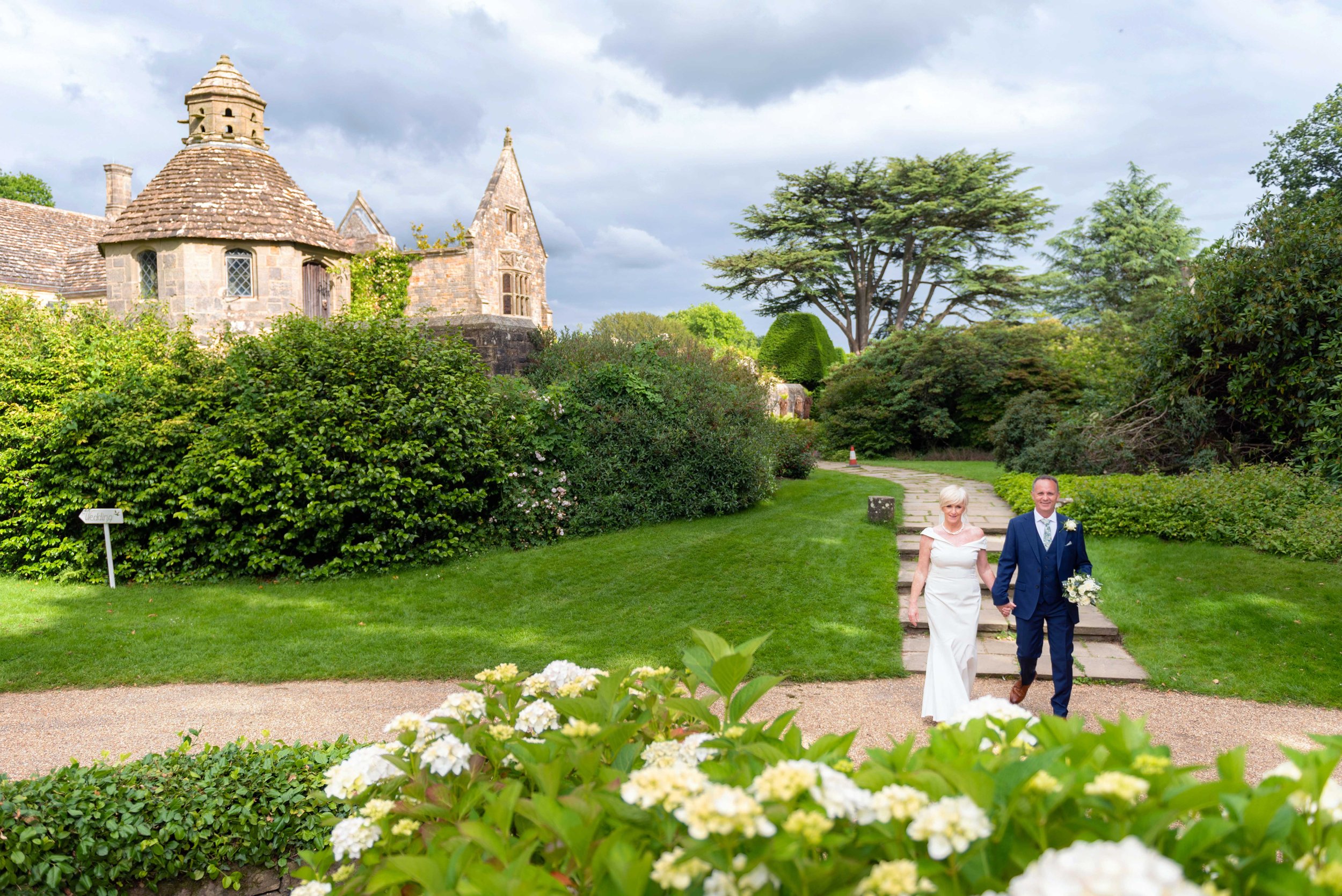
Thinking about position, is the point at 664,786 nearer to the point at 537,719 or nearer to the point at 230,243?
the point at 537,719

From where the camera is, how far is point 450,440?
36.5ft

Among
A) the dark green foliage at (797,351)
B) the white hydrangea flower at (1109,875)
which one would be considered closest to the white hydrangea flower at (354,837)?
the white hydrangea flower at (1109,875)

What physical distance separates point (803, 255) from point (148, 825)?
100 feet

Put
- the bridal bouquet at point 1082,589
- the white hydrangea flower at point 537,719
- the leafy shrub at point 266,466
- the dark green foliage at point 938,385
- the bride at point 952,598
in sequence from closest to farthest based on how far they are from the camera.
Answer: the white hydrangea flower at point 537,719 < the bridal bouquet at point 1082,589 < the bride at point 952,598 < the leafy shrub at point 266,466 < the dark green foliage at point 938,385

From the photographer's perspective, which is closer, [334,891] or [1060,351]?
[334,891]

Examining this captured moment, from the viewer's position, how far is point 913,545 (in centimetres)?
1066

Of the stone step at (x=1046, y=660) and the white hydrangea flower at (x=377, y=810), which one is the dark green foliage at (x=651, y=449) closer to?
the stone step at (x=1046, y=660)

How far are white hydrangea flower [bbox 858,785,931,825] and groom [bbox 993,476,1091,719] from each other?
4634 millimetres

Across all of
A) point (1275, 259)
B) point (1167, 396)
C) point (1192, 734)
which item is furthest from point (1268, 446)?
point (1192, 734)

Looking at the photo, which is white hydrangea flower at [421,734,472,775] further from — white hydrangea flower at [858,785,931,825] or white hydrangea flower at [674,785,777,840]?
white hydrangea flower at [858,785,931,825]

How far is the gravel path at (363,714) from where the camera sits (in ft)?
18.9

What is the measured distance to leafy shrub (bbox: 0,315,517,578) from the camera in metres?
10.6

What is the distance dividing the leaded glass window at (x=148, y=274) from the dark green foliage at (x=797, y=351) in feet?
65.3

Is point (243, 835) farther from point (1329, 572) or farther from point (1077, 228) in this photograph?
point (1077, 228)
